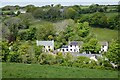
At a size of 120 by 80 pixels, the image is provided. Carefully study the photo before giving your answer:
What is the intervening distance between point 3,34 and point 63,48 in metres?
2.36

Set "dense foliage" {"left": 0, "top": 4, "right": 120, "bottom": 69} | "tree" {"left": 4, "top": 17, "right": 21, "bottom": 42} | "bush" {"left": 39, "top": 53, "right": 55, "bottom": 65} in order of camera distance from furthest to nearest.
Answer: "tree" {"left": 4, "top": 17, "right": 21, "bottom": 42}
"dense foliage" {"left": 0, "top": 4, "right": 120, "bottom": 69}
"bush" {"left": 39, "top": 53, "right": 55, "bottom": 65}

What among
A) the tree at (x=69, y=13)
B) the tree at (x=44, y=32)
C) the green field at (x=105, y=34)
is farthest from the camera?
the tree at (x=69, y=13)

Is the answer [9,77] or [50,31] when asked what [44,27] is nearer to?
[50,31]

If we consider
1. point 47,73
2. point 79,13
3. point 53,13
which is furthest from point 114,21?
point 47,73

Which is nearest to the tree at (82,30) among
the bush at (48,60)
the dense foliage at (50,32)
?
the dense foliage at (50,32)

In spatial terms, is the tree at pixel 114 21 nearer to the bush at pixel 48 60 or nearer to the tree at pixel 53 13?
the tree at pixel 53 13

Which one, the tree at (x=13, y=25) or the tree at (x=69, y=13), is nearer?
the tree at (x=13, y=25)

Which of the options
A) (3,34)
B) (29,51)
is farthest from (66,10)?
(29,51)

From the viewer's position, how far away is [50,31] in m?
11.1

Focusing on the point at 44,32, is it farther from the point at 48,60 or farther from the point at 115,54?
the point at 115,54

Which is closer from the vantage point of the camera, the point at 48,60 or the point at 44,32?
the point at 48,60

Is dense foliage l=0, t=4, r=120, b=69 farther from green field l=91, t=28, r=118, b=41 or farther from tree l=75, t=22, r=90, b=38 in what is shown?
green field l=91, t=28, r=118, b=41

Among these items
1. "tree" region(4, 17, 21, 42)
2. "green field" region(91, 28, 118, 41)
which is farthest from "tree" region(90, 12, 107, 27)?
"tree" region(4, 17, 21, 42)

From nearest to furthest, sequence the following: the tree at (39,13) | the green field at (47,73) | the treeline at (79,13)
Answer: the green field at (47,73) < the treeline at (79,13) < the tree at (39,13)
